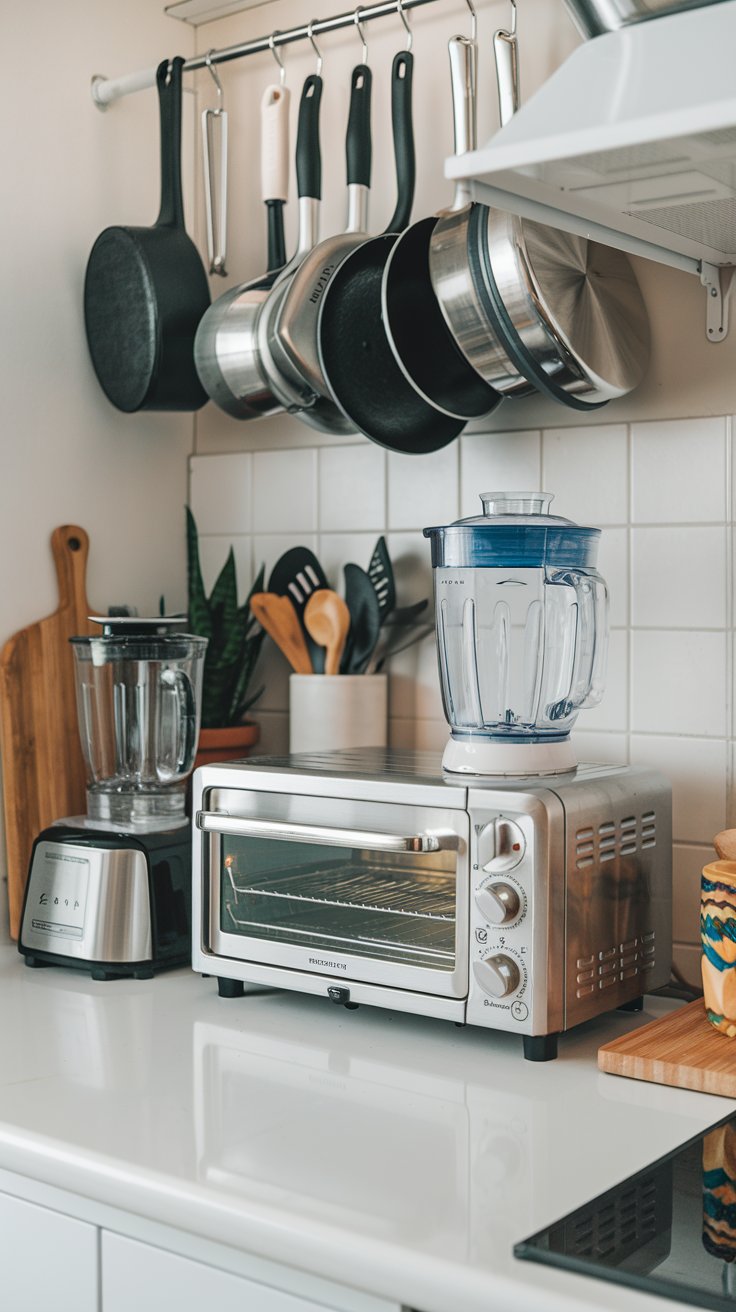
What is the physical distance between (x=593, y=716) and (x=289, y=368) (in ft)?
1.83

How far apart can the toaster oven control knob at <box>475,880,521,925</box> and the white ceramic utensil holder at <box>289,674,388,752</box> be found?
0.47m

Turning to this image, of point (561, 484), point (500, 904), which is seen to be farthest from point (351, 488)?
point (500, 904)

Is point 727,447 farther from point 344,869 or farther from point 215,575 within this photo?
point 215,575

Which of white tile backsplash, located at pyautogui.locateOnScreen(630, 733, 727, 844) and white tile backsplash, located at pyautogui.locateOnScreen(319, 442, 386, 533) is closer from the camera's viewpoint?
white tile backsplash, located at pyautogui.locateOnScreen(630, 733, 727, 844)

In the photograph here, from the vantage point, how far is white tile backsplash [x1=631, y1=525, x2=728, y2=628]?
147 cm

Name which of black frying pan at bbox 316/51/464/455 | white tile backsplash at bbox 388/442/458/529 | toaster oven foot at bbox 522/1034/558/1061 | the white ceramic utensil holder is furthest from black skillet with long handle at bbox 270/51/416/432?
toaster oven foot at bbox 522/1034/558/1061

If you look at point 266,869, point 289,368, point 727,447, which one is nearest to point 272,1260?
point 266,869

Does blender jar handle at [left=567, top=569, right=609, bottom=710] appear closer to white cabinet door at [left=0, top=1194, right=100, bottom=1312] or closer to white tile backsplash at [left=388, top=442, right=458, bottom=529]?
white tile backsplash at [left=388, top=442, right=458, bottom=529]

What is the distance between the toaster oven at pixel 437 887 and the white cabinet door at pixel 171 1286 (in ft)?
1.13

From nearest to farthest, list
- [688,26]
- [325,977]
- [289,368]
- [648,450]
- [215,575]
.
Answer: [688,26] → [325,977] → [648,450] → [289,368] → [215,575]

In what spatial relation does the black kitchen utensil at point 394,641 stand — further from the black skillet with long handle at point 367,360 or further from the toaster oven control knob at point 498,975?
the toaster oven control knob at point 498,975

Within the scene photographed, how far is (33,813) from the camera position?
1.69 metres

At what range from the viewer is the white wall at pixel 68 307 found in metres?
1.69

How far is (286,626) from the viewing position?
1739mm
